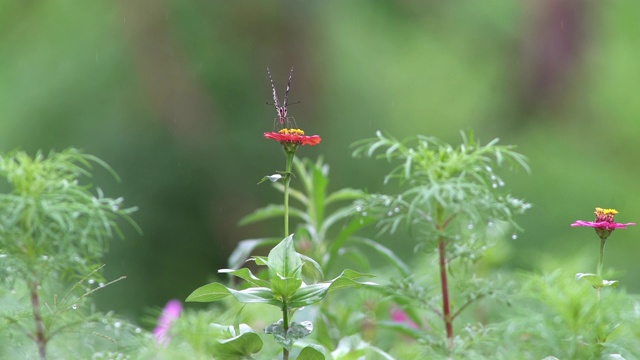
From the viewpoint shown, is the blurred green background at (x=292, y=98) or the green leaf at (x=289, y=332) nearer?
the green leaf at (x=289, y=332)

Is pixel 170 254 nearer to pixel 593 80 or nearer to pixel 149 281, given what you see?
pixel 149 281

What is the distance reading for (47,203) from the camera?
602 millimetres

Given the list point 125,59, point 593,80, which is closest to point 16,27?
point 125,59

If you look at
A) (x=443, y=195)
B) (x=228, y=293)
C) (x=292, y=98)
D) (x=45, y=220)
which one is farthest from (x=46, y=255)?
(x=292, y=98)

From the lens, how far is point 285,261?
1.76 ft

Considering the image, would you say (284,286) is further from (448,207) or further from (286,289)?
(448,207)

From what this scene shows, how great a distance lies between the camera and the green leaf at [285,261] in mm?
533

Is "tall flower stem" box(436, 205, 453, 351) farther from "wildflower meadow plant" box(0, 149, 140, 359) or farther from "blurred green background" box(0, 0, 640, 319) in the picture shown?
"blurred green background" box(0, 0, 640, 319)

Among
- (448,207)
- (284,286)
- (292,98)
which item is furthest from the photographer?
(292,98)

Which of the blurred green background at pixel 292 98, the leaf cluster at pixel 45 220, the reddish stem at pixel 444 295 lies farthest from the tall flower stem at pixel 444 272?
the blurred green background at pixel 292 98

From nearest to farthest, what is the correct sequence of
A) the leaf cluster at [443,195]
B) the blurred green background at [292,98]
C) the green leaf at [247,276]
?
the green leaf at [247,276] → the leaf cluster at [443,195] → the blurred green background at [292,98]

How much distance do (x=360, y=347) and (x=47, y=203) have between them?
0.85 feet

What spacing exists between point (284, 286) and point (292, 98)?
62.1 inches

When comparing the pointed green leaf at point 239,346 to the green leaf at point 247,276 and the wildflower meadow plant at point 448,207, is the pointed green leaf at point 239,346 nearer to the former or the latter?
the green leaf at point 247,276
